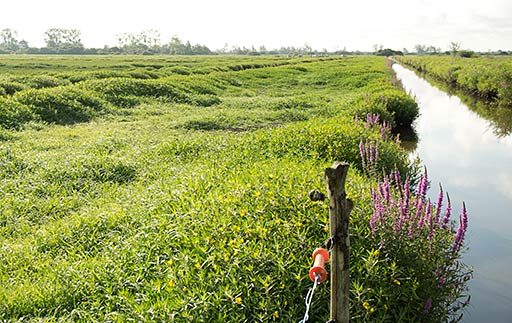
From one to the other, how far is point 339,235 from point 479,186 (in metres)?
9.31

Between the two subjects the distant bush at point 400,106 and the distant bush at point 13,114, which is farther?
the distant bush at point 400,106

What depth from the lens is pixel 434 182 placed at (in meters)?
10.3

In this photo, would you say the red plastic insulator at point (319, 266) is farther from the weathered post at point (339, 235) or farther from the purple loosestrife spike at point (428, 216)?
the purple loosestrife spike at point (428, 216)

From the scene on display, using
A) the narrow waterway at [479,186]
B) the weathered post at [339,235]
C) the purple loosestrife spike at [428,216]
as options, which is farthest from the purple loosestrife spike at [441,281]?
the weathered post at [339,235]

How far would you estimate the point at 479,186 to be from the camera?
10.2m

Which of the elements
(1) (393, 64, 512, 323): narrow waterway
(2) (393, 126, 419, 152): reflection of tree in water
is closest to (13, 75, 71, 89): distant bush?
(2) (393, 126, 419, 152): reflection of tree in water

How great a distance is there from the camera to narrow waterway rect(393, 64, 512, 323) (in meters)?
5.76

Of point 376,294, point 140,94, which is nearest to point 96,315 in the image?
point 376,294

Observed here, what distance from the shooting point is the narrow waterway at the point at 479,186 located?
5.76 meters

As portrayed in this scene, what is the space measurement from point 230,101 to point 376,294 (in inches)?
623

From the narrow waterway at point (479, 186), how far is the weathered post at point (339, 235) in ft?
12.2

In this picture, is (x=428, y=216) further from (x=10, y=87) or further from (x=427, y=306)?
(x=10, y=87)

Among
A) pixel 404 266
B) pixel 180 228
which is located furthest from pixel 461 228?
pixel 180 228

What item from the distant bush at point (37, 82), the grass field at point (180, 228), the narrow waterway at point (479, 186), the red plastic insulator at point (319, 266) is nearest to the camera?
the red plastic insulator at point (319, 266)
